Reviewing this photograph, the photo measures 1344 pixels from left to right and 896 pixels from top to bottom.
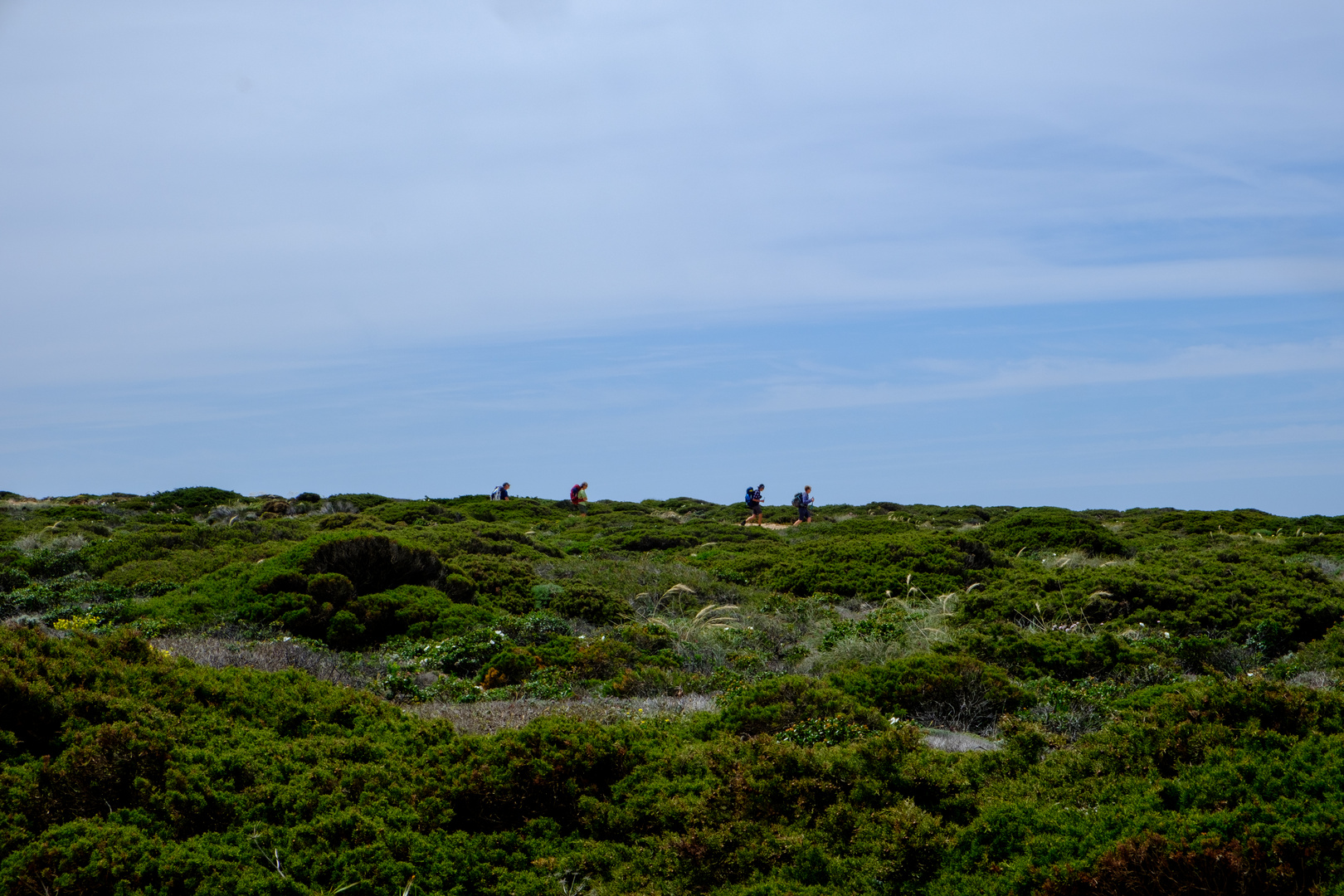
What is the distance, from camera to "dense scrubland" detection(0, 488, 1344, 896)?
13.5 feet

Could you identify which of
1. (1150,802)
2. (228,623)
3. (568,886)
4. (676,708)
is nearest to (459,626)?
(228,623)

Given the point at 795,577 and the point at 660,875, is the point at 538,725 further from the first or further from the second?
the point at 795,577

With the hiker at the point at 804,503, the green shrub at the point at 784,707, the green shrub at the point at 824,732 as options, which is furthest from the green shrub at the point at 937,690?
the hiker at the point at 804,503

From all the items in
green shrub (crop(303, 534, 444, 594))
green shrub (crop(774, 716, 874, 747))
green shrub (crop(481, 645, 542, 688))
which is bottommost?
green shrub (crop(481, 645, 542, 688))

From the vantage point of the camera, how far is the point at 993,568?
15.7 meters

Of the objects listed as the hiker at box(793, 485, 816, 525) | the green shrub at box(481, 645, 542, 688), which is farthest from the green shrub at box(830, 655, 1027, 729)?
the hiker at box(793, 485, 816, 525)

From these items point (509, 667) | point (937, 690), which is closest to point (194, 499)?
point (509, 667)

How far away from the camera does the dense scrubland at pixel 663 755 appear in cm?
411

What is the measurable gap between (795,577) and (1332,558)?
10266 mm

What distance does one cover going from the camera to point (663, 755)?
5379 millimetres

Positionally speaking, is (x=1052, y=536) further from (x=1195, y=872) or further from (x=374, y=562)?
(x=1195, y=872)

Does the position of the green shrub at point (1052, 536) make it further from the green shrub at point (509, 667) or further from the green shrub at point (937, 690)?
the green shrub at point (509, 667)

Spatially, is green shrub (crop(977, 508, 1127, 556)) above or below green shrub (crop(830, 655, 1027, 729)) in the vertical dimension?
above

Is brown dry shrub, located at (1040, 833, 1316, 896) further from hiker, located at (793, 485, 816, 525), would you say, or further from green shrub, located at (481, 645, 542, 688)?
hiker, located at (793, 485, 816, 525)
